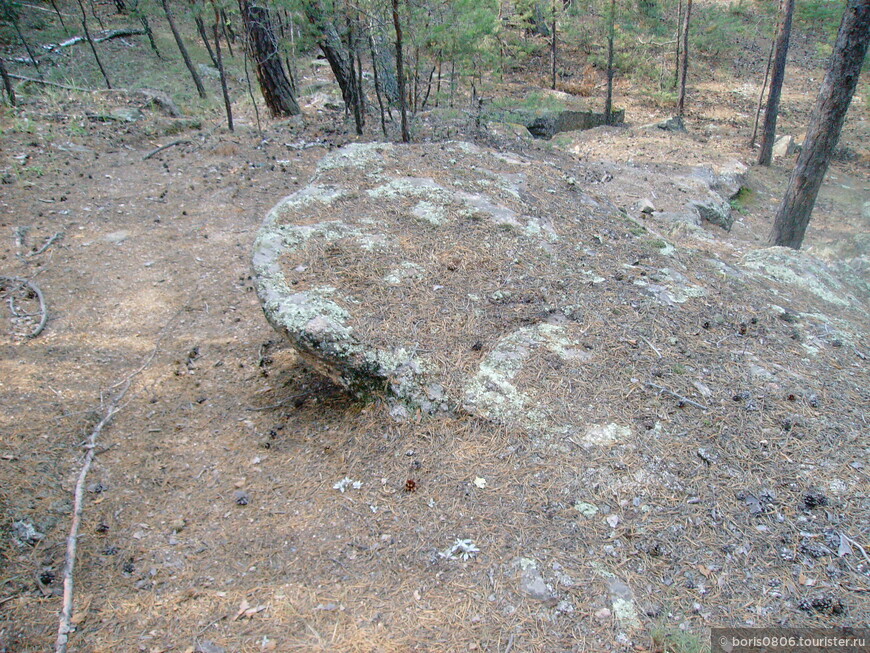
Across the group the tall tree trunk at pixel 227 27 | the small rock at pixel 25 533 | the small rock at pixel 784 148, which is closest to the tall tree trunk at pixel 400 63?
the tall tree trunk at pixel 227 27

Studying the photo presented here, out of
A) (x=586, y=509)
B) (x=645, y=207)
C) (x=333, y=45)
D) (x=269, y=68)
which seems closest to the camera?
(x=586, y=509)

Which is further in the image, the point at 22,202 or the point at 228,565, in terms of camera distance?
the point at 22,202

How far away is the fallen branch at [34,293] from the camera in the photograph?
14.7 feet

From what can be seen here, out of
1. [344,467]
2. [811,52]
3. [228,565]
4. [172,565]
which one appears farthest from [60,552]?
[811,52]

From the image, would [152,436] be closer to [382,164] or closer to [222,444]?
[222,444]

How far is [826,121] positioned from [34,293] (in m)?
9.58

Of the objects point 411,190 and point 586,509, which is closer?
point 586,509

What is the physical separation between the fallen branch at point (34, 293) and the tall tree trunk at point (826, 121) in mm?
9225

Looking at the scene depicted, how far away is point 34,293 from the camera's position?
16.3 ft

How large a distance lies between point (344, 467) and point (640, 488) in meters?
1.66

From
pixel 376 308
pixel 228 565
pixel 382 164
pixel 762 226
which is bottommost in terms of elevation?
pixel 762 226

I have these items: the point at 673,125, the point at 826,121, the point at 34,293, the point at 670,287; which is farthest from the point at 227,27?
the point at 670,287

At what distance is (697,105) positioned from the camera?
17250 mm

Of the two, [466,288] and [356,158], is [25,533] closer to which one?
[466,288]
